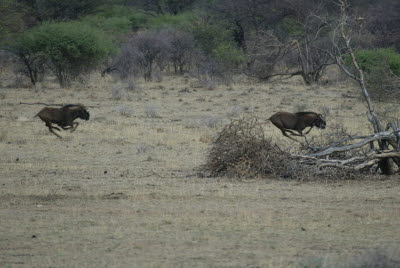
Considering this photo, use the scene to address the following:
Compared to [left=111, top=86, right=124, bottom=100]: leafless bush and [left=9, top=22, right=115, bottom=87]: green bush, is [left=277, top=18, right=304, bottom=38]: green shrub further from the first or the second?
[left=111, top=86, right=124, bottom=100]: leafless bush

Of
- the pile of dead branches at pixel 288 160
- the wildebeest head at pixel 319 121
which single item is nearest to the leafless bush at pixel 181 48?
the wildebeest head at pixel 319 121

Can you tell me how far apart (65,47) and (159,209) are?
23464mm

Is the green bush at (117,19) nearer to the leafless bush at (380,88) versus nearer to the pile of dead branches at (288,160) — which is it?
the leafless bush at (380,88)

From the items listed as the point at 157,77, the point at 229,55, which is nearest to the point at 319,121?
the point at 157,77

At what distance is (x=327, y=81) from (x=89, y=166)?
68.4 feet

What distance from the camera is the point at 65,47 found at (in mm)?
29562

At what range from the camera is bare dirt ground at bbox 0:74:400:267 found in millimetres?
5629

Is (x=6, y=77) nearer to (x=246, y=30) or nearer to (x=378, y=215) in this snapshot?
(x=246, y=30)

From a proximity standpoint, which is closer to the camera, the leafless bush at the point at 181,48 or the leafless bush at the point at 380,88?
the leafless bush at the point at 380,88

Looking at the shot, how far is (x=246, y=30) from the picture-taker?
39906mm

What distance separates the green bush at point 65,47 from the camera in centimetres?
2959

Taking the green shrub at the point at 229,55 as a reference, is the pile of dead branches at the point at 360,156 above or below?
below

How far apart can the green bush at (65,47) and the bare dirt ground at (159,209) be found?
14219mm

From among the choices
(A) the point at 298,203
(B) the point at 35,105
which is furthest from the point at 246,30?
(A) the point at 298,203
